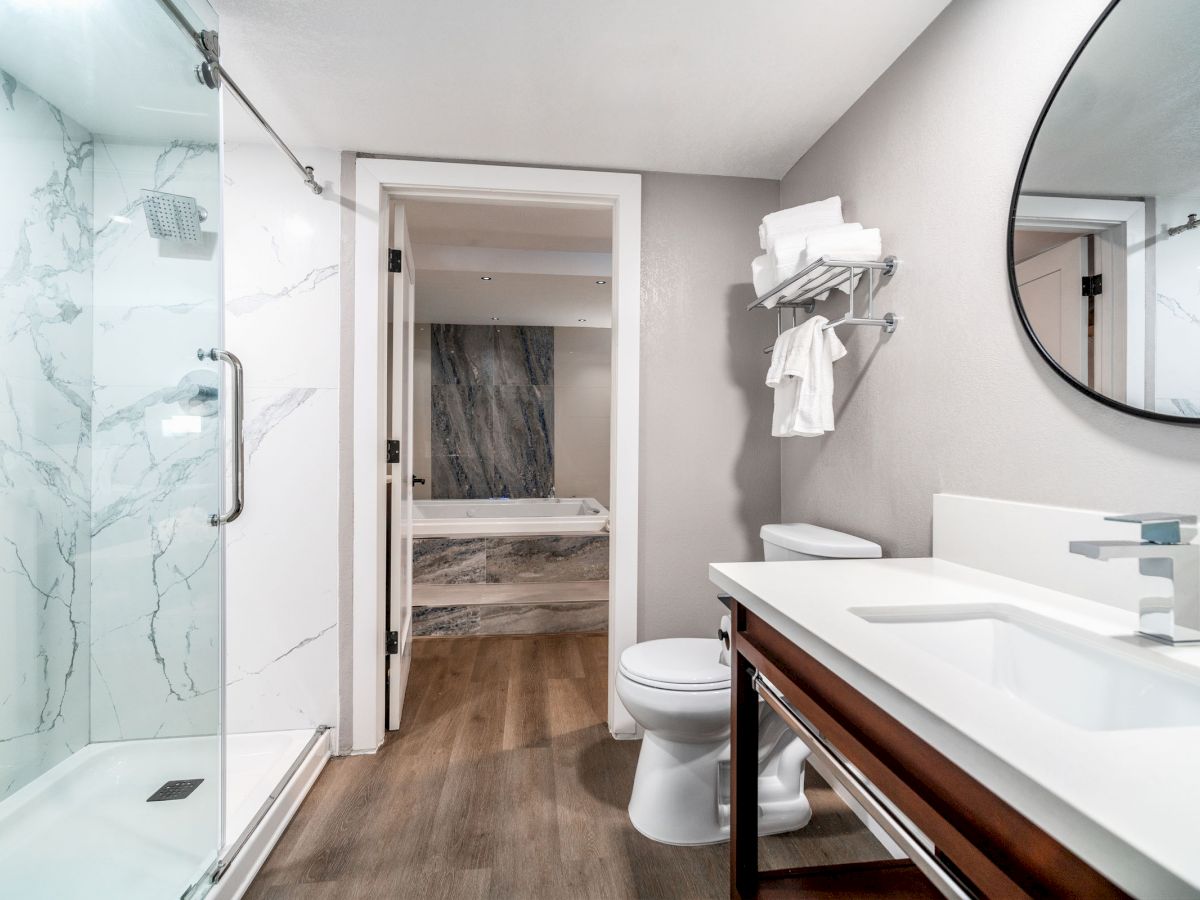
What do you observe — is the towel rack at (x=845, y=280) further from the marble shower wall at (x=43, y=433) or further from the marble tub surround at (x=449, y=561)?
the marble tub surround at (x=449, y=561)

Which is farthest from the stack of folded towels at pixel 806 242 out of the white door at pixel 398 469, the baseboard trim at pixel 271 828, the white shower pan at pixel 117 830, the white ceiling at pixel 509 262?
the baseboard trim at pixel 271 828

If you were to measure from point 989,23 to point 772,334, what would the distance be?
1123 millimetres

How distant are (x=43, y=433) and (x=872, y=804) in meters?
1.60

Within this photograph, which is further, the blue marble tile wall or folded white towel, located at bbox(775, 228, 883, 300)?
the blue marble tile wall

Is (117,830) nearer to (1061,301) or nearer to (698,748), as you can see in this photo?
(698,748)

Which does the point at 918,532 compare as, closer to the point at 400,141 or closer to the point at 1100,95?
the point at 1100,95

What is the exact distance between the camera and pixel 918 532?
1.52m

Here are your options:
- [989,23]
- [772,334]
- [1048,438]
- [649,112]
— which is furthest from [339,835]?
[989,23]

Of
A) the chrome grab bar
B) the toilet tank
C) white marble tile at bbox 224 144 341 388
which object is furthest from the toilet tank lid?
white marble tile at bbox 224 144 341 388

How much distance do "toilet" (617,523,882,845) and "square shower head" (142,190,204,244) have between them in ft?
5.03

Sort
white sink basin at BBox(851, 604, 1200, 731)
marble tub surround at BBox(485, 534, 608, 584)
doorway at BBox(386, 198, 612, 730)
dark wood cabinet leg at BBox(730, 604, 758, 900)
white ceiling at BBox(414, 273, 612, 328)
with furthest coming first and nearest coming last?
white ceiling at BBox(414, 273, 612, 328) < marble tub surround at BBox(485, 534, 608, 584) < doorway at BBox(386, 198, 612, 730) < dark wood cabinet leg at BBox(730, 604, 758, 900) < white sink basin at BBox(851, 604, 1200, 731)

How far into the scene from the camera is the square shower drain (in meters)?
1.28

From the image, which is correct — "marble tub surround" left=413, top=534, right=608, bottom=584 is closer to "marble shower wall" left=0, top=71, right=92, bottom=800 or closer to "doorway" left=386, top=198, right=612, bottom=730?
"doorway" left=386, top=198, right=612, bottom=730

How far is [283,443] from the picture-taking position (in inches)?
82.7
